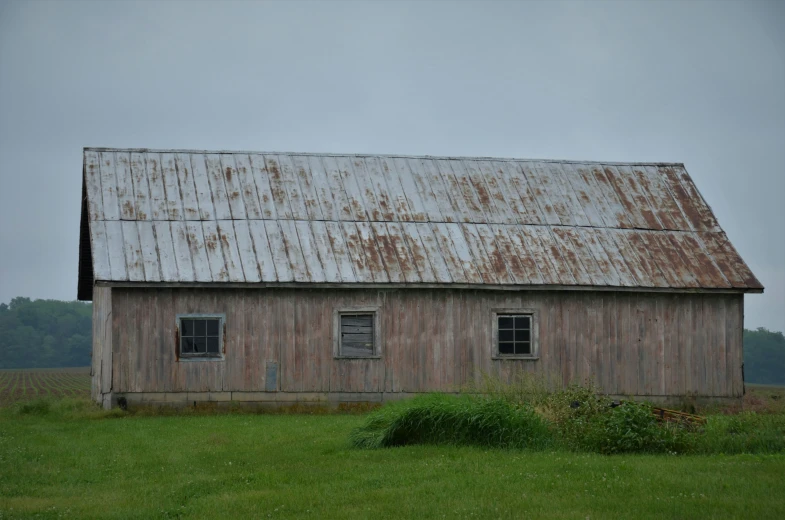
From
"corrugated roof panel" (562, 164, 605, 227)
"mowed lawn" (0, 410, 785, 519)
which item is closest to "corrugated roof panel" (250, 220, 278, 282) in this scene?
"mowed lawn" (0, 410, 785, 519)

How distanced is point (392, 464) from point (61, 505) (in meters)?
4.22

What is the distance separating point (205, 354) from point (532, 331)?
25.4 feet

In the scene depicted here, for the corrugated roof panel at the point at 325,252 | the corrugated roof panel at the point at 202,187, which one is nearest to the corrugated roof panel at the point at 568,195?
the corrugated roof panel at the point at 325,252

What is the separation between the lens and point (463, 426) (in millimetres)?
14641

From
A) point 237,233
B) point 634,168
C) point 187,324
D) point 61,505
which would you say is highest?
point 634,168

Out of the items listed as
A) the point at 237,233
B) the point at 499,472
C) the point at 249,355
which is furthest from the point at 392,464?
the point at 237,233

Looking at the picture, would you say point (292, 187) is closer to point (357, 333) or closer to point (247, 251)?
point (247, 251)

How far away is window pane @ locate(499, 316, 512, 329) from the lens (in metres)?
23.9

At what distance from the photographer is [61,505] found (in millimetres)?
10992

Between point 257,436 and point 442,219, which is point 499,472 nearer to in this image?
point 257,436

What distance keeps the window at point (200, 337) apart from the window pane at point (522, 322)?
6998 millimetres

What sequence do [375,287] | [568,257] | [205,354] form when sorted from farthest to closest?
[568,257]
[375,287]
[205,354]

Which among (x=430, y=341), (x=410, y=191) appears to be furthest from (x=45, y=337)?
(x=430, y=341)

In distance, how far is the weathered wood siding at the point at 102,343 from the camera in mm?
22469
